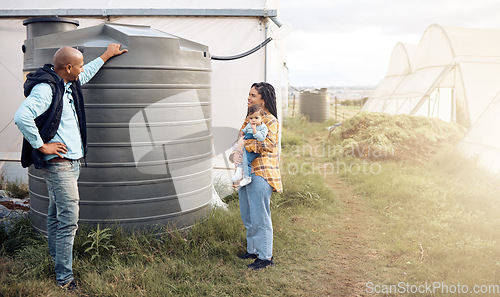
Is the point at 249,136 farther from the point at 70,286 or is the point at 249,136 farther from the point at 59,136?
the point at 70,286

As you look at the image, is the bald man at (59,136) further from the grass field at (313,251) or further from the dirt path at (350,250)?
the dirt path at (350,250)

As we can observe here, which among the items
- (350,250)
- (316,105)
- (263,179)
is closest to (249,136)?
(263,179)

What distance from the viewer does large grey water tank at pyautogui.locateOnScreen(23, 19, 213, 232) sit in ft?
11.9

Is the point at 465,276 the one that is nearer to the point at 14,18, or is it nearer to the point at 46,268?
the point at 46,268

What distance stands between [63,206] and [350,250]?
9.22 feet

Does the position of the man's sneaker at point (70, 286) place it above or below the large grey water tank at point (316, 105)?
below

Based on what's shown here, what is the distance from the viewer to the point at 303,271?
3.74 metres

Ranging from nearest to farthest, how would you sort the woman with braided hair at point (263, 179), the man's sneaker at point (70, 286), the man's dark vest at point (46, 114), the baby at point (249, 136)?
the man's dark vest at point (46, 114) < the man's sneaker at point (70, 286) < the baby at point (249, 136) < the woman with braided hair at point (263, 179)

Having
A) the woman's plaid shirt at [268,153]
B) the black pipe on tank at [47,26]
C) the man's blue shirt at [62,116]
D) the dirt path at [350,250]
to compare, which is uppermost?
the black pipe on tank at [47,26]

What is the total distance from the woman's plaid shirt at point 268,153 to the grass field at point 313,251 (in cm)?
81

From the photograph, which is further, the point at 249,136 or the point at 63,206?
the point at 249,136

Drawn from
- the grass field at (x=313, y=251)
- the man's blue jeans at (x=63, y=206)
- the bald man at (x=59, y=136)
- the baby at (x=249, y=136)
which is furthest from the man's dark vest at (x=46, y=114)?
the baby at (x=249, y=136)

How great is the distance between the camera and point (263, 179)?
3.61 m

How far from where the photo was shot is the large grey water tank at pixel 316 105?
55.7 ft
